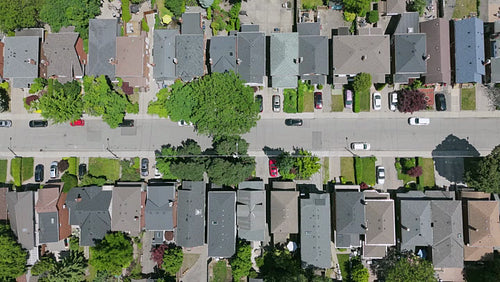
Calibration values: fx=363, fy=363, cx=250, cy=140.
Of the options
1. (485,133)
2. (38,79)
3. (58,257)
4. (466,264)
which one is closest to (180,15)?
(38,79)

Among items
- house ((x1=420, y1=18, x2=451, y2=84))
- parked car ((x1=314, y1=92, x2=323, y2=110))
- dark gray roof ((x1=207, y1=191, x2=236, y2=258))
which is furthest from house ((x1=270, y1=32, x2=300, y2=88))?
dark gray roof ((x1=207, y1=191, x2=236, y2=258))

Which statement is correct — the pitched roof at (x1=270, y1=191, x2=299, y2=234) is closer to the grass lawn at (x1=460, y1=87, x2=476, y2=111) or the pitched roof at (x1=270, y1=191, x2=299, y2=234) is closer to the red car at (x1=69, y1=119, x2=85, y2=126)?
the grass lawn at (x1=460, y1=87, x2=476, y2=111)

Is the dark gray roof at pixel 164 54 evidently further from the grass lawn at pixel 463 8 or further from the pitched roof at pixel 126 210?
the grass lawn at pixel 463 8

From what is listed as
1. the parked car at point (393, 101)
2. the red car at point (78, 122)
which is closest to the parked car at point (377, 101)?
the parked car at point (393, 101)

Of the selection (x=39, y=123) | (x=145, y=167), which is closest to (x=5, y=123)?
(x=39, y=123)

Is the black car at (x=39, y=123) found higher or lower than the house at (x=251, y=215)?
higher
